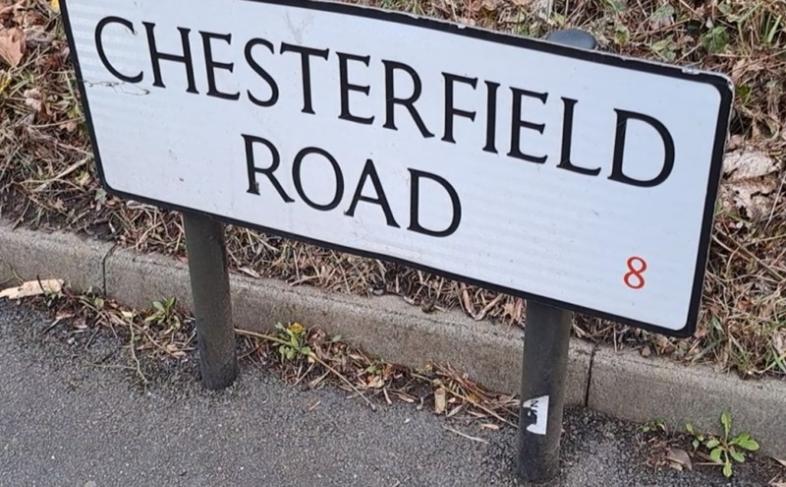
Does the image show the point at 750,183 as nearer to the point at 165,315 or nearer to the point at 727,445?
the point at 727,445

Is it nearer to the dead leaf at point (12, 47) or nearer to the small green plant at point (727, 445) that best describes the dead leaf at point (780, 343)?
the small green plant at point (727, 445)

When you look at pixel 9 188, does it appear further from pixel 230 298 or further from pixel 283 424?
pixel 283 424

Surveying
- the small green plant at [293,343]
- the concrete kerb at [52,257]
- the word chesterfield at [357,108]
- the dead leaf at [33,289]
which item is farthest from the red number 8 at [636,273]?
the dead leaf at [33,289]

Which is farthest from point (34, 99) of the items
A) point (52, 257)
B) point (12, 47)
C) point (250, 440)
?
point (250, 440)

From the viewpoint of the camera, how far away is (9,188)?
3211 mm

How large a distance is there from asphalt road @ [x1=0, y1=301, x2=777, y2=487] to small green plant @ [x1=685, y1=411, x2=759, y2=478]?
0.04 metres

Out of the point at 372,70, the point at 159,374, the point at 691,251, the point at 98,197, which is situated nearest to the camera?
the point at 691,251

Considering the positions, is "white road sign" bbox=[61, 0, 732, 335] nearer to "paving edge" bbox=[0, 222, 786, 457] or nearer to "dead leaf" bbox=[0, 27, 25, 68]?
"paving edge" bbox=[0, 222, 786, 457]

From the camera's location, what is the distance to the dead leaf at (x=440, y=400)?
8.72 feet

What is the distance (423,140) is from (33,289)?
1634mm

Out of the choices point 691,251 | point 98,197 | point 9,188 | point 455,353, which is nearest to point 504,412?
point 455,353

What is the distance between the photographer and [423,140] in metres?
1.99

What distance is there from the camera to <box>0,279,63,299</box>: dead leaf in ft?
10.0

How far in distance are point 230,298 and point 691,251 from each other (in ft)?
4.27
